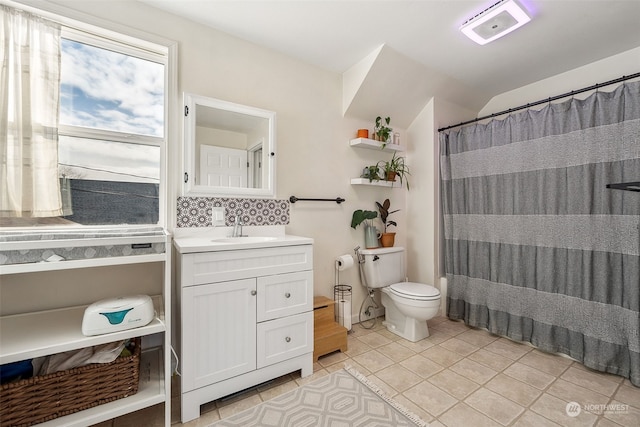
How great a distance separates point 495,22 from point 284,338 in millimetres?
2451

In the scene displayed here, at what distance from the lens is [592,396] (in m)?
1.59

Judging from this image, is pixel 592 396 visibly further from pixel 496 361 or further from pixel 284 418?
pixel 284 418

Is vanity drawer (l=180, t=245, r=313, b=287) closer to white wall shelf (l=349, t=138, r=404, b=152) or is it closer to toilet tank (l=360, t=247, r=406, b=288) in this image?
toilet tank (l=360, t=247, r=406, b=288)

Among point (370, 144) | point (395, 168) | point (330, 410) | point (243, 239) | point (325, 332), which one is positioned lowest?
point (330, 410)

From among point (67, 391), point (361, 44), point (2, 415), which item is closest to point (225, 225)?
point (67, 391)

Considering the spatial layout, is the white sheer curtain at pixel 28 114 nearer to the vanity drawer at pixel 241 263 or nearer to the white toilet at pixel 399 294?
the vanity drawer at pixel 241 263

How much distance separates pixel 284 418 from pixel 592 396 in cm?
180

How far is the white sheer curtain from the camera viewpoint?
1.33 m

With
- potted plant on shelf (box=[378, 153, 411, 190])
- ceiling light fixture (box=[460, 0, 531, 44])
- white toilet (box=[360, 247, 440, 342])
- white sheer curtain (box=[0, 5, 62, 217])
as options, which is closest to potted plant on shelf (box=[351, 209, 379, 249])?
white toilet (box=[360, 247, 440, 342])

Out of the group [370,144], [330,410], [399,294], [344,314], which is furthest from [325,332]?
[370,144]

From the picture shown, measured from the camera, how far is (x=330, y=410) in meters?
1.47

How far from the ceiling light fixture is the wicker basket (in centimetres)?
279

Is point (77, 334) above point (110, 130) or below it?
below

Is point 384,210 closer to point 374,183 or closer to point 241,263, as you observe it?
point 374,183
